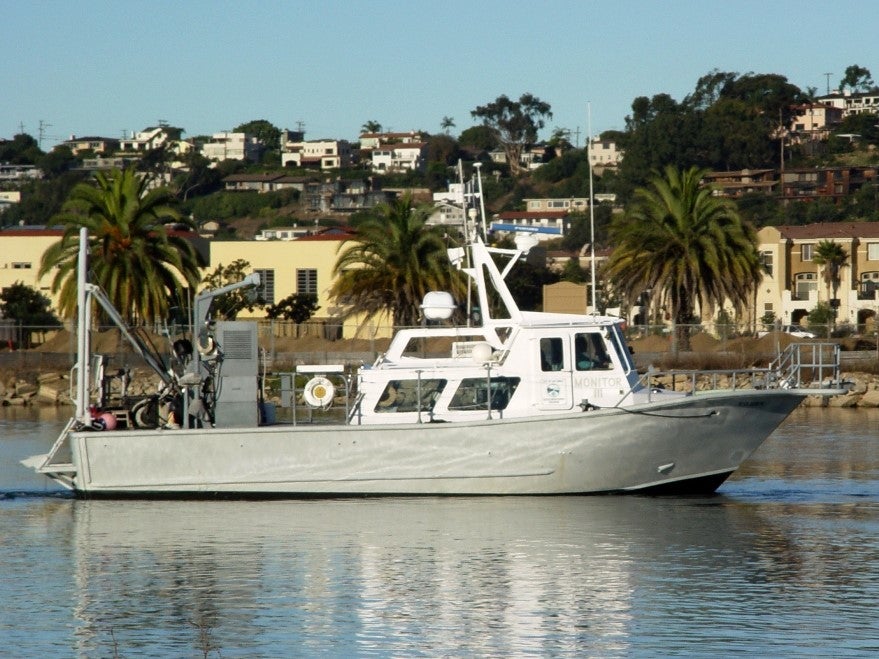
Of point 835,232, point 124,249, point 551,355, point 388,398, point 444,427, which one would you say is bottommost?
point 444,427

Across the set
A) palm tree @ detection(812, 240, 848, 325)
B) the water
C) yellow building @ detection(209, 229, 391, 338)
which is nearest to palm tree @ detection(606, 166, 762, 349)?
the water

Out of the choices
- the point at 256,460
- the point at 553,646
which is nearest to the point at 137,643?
the point at 553,646

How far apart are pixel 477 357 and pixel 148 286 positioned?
2861cm

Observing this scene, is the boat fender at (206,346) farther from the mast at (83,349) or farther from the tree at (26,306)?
the tree at (26,306)

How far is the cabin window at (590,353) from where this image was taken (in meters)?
23.3

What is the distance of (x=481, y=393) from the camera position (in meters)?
23.2

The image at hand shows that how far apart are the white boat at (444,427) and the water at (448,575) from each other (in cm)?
44

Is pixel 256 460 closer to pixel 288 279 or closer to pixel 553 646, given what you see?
pixel 553 646

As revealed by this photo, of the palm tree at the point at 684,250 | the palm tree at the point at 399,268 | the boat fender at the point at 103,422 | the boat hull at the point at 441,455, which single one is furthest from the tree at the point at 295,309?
the boat hull at the point at 441,455

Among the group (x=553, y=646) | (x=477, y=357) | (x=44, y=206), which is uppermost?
(x=44, y=206)

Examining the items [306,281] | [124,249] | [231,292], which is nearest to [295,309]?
[231,292]

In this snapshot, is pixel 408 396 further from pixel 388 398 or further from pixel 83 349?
pixel 83 349

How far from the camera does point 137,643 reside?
49.1ft

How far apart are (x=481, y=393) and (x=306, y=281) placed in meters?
55.5
